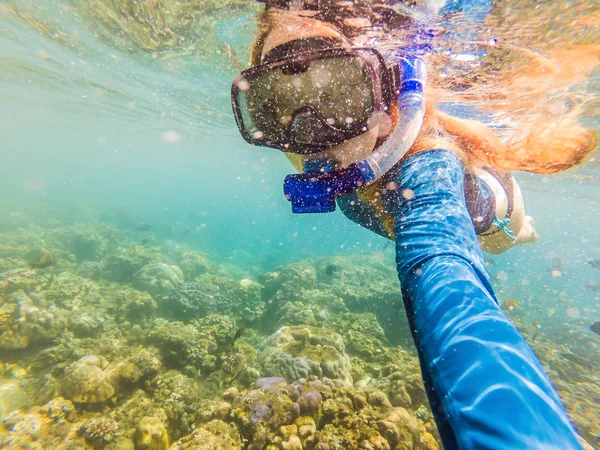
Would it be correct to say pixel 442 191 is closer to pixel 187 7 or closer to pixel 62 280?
pixel 187 7

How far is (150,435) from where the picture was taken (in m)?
3.89

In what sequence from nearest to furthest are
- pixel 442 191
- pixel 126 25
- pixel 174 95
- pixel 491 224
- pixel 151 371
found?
pixel 442 191 → pixel 491 224 → pixel 151 371 → pixel 126 25 → pixel 174 95

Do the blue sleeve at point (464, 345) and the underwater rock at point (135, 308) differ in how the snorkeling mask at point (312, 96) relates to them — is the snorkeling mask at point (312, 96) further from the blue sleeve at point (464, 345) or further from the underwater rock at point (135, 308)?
the underwater rock at point (135, 308)

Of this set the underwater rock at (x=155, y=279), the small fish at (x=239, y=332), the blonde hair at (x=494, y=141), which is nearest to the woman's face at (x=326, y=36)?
the blonde hair at (x=494, y=141)

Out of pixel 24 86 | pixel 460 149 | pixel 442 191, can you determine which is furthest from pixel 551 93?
pixel 24 86

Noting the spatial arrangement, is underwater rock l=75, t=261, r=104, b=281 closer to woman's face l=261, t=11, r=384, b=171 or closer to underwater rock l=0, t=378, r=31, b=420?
underwater rock l=0, t=378, r=31, b=420

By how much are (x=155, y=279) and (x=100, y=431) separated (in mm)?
10365

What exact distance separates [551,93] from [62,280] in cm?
1786

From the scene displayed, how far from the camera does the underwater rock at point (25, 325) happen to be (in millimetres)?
6910

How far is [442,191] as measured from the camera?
154 cm

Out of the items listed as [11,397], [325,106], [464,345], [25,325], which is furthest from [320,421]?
[25,325]

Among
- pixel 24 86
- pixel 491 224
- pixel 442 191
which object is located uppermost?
pixel 24 86

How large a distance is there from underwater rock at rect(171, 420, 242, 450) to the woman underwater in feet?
10.0

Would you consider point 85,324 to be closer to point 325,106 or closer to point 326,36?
point 325,106
